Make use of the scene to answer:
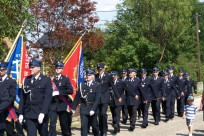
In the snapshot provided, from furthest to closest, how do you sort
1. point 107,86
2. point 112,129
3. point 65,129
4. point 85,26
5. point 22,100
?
1. point 85,26
2. point 112,129
3. point 107,86
4. point 65,129
5. point 22,100

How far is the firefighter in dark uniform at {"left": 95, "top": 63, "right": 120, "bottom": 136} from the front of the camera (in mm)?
11039

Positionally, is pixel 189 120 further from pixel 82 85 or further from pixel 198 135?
pixel 82 85

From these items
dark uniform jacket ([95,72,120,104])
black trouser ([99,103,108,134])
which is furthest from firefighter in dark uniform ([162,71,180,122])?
black trouser ([99,103,108,134])

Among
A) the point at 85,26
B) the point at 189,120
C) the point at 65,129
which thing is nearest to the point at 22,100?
the point at 65,129

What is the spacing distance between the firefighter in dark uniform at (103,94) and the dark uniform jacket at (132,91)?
2.97 feet

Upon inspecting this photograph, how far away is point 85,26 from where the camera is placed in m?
23.1

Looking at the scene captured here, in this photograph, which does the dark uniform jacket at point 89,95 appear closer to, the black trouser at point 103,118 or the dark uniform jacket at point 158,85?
the black trouser at point 103,118

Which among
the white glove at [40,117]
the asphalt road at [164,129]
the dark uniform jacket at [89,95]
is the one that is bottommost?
the asphalt road at [164,129]

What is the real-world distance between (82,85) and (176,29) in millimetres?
27675

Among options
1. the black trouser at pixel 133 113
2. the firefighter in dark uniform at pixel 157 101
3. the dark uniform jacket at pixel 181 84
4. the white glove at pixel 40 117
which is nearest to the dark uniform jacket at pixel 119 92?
the black trouser at pixel 133 113

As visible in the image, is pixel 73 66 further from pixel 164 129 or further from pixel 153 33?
pixel 153 33

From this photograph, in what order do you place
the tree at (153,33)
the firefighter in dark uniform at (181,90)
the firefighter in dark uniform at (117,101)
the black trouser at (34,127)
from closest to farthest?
the black trouser at (34,127)
the firefighter in dark uniform at (117,101)
the firefighter in dark uniform at (181,90)
the tree at (153,33)

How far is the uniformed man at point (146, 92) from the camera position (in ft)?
42.4

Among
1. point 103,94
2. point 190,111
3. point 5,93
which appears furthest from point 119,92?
point 5,93
